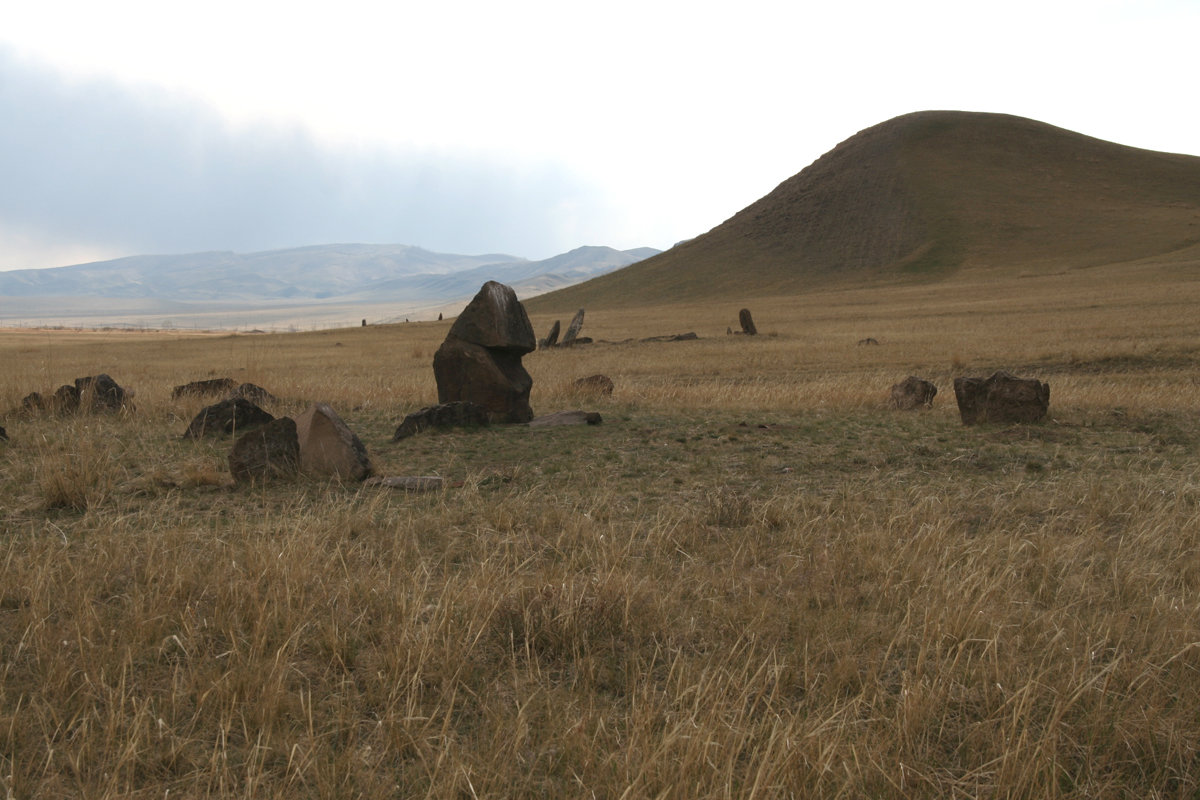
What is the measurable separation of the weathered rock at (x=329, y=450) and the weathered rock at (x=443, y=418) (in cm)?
198

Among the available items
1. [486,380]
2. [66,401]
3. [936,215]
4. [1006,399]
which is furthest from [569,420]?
[936,215]

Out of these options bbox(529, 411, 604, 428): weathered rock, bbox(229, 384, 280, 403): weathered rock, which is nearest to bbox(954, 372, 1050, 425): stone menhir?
bbox(529, 411, 604, 428): weathered rock

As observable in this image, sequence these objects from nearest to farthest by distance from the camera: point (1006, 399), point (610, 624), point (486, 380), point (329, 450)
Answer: point (610, 624) < point (329, 450) < point (1006, 399) < point (486, 380)

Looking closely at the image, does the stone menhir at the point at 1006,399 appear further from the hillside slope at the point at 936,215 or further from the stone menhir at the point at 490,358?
the hillside slope at the point at 936,215

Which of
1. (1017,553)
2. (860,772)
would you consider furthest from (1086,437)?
(860,772)

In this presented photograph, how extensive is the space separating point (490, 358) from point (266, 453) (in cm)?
466

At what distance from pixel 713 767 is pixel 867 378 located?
1535cm

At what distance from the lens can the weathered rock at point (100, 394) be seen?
451 inches

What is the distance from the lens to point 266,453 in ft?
24.2

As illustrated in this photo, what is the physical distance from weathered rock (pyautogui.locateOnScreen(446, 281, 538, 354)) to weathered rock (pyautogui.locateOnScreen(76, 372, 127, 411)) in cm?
483

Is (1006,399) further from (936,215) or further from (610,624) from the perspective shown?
(936,215)

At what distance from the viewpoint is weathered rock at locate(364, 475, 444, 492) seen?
7.11 meters

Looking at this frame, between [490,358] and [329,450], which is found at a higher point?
[490,358]

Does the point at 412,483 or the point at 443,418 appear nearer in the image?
the point at 412,483
